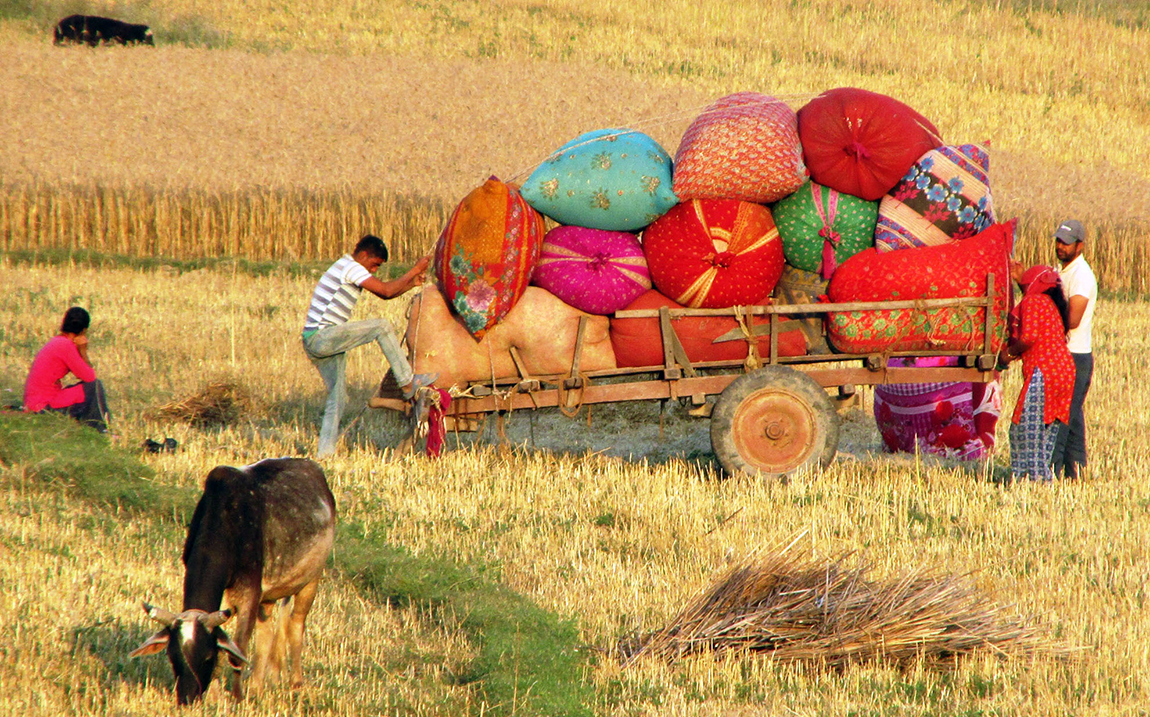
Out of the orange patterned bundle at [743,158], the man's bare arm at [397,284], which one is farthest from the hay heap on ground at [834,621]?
the man's bare arm at [397,284]

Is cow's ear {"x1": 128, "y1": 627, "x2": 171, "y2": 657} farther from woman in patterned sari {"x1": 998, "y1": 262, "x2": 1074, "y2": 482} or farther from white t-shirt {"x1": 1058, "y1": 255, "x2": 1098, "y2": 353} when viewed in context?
white t-shirt {"x1": 1058, "y1": 255, "x2": 1098, "y2": 353}

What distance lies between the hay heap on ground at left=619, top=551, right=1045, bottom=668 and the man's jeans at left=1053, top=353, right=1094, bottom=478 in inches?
114

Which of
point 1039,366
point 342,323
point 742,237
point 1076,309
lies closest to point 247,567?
point 342,323

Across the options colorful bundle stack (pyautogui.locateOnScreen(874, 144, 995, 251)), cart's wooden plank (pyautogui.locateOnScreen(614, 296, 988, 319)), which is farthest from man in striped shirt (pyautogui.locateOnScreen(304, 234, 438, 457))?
colorful bundle stack (pyautogui.locateOnScreen(874, 144, 995, 251))

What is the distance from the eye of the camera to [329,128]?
20.9 meters

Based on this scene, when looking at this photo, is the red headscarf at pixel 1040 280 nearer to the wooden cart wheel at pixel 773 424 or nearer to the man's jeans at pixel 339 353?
the wooden cart wheel at pixel 773 424

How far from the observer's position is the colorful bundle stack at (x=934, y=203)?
23.7ft

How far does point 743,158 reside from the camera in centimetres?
714

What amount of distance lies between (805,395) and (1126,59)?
23.9 meters

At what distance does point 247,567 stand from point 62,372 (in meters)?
4.57

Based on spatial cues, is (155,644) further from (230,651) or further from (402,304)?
(402,304)

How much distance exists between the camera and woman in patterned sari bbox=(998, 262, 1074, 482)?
287 inches

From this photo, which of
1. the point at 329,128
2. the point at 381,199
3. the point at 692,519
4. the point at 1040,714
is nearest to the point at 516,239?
the point at 692,519

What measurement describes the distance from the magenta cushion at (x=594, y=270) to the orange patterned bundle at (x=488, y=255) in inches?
6.8
